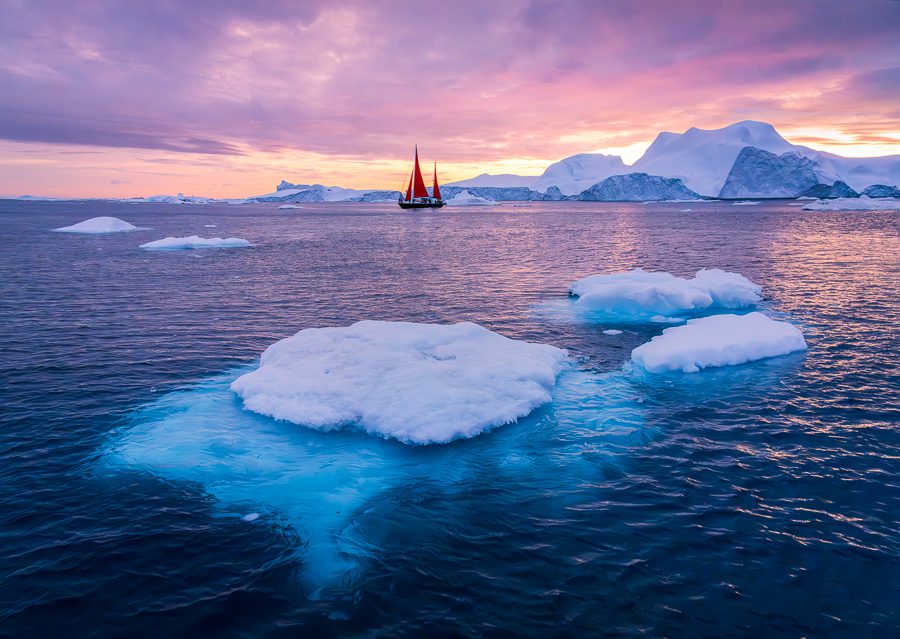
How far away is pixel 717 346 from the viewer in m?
17.8

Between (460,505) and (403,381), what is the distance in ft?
15.0

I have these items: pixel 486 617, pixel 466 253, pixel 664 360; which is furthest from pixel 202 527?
pixel 466 253

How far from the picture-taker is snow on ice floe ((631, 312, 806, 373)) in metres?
17.3

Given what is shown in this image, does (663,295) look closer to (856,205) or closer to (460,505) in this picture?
(460,505)

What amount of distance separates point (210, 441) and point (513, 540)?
7439 mm

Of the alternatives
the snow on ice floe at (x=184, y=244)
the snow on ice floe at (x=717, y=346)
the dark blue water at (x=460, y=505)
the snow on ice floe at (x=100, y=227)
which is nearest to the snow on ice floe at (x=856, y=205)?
the snow on ice floe at (x=717, y=346)

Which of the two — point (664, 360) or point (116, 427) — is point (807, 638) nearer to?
point (664, 360)

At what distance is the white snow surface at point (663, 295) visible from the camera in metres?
24.4

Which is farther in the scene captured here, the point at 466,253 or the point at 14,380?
the point at 466,253

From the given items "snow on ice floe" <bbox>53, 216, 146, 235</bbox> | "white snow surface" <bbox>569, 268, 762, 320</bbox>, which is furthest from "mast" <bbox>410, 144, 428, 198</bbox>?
"white snow surface" <bbox>569, 268, 762, 320</bbox>

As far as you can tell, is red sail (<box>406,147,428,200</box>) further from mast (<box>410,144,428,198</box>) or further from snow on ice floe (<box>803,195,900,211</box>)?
snow on ice floe (<box>803,195,900,211</box>)

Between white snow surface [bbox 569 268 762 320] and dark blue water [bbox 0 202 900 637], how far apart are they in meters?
4.24

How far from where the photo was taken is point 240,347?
65.6ft

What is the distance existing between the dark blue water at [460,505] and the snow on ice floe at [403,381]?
19.5 inches
